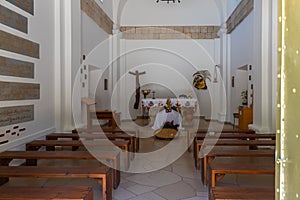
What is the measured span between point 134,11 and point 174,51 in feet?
6.71

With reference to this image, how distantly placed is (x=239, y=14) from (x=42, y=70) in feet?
19.3

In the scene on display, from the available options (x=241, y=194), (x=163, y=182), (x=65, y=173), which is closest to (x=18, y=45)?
(x=65, y=173)

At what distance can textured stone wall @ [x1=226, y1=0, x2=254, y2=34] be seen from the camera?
7.21m

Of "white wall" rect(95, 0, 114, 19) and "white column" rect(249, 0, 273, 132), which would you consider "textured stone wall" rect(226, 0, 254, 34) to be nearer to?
"white column" rect(249, 0, 273, 132)

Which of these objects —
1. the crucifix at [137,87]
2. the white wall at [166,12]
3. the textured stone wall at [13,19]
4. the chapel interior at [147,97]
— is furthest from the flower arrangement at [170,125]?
the white wall at [166,12]

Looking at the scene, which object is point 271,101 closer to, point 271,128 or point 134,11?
point 271,128

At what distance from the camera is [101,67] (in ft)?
28.7

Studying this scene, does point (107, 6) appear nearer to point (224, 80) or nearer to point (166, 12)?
point (166, 12)

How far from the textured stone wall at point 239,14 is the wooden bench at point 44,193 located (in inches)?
246

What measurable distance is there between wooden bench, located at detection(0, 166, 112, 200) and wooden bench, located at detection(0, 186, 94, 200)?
1.16ft

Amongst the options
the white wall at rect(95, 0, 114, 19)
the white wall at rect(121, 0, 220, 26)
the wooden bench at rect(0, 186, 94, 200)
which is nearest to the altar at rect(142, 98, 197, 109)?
the white wall at rect(121, 0, 220, 26)

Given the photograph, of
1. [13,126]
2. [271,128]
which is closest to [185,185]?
[13,126]

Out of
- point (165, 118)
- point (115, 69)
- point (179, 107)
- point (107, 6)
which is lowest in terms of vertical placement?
point (165, 118)

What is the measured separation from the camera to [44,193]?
6.36 ft
